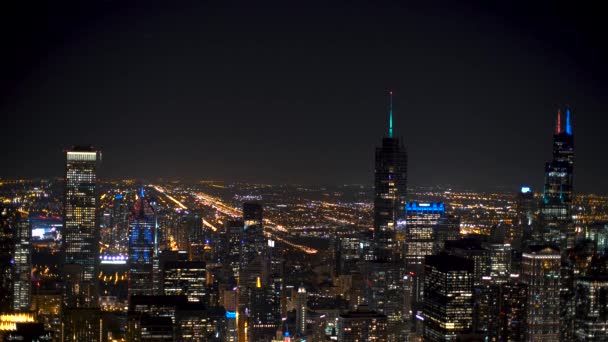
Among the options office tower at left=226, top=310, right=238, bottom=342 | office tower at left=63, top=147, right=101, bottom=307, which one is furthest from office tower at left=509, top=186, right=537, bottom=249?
office tower at left=63, top=147, right=101, bottom=307

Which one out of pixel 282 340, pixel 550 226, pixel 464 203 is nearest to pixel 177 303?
pixel 282 340

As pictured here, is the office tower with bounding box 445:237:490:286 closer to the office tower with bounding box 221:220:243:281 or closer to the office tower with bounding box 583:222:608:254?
the office tower with bounding box 583:222:608:254

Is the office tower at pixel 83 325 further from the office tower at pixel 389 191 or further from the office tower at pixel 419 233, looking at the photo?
the office tower at pixel 389 191

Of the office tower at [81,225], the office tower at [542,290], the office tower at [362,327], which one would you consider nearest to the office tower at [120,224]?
the office tower at [81,225]

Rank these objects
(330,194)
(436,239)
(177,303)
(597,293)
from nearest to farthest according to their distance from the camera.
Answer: (597,293) < (177,303) < (330,194) < (436,239)

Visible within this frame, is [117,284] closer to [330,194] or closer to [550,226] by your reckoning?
[330,194]

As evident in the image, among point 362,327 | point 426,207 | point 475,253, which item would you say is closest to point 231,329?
point 362,327
